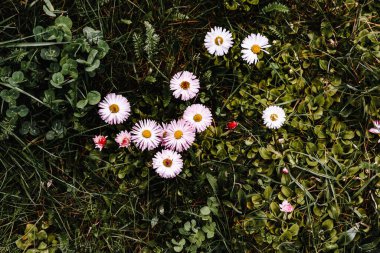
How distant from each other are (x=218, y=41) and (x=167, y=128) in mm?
500

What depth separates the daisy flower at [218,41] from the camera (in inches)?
93.4

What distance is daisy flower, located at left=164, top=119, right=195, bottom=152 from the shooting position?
228 centimetres

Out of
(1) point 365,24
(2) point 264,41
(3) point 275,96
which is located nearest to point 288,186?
(3) point 275,96

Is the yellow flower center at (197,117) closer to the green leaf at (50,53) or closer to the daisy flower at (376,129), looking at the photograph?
the green leaf at (50,53)

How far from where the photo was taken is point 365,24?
2480 mm

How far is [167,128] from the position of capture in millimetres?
2301

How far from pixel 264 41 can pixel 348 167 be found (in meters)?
0.74

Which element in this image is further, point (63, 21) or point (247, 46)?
point (247, 46)

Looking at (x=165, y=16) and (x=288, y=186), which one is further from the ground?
(x=165, y=16)

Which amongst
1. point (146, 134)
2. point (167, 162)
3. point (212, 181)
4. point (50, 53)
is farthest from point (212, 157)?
point (50, 53)

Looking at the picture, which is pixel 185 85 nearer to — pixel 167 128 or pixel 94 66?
pixel 167 128

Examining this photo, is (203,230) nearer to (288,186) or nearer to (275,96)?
(288,186)

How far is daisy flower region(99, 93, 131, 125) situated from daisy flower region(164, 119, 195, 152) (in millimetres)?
223

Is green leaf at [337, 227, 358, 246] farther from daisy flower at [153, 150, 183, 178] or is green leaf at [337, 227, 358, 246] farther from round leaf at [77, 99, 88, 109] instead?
round leaf at [77, 99, 88, 109]
